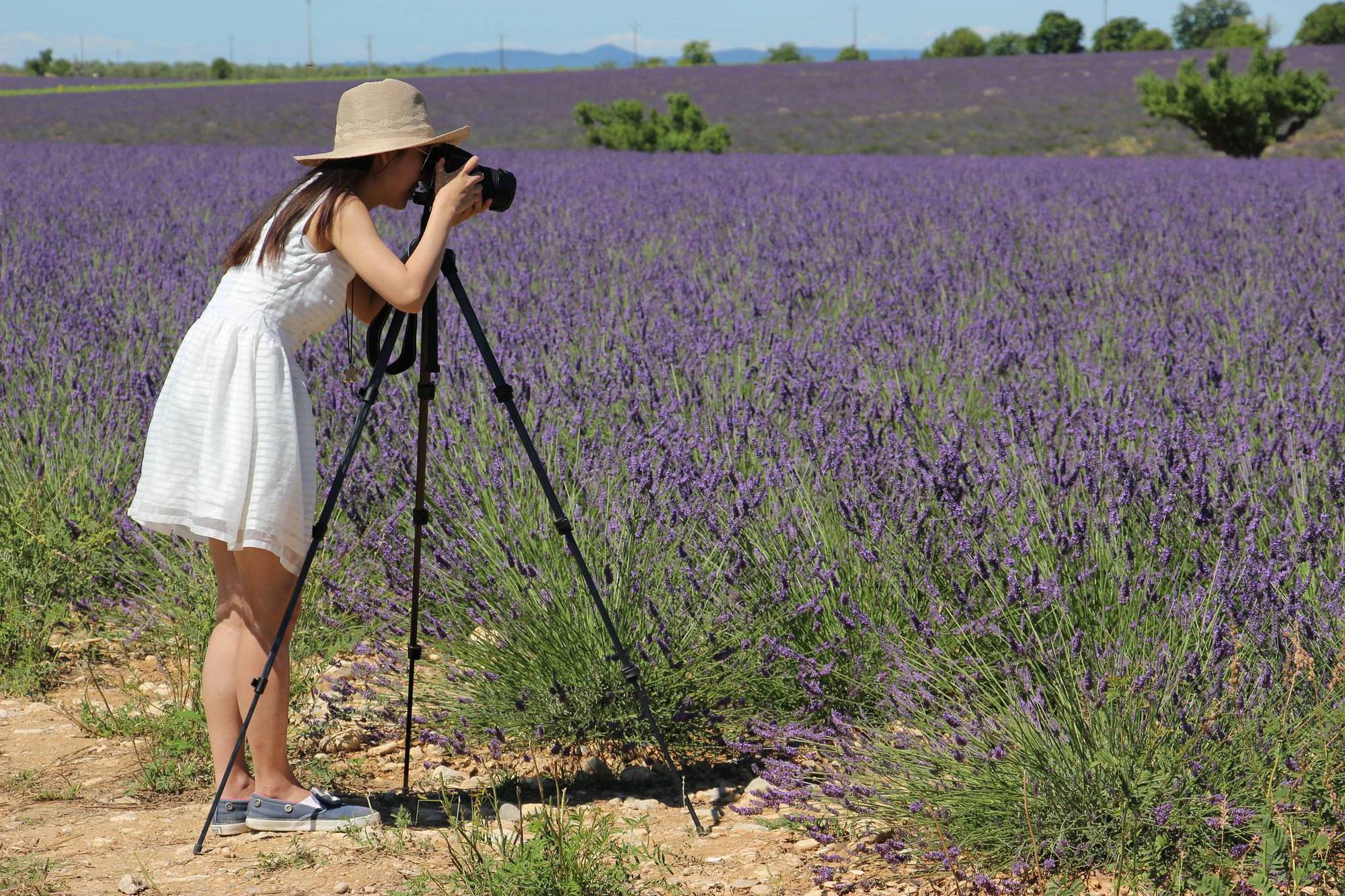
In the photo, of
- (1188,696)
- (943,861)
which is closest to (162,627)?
(943,861)

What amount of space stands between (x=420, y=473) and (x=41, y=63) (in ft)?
243

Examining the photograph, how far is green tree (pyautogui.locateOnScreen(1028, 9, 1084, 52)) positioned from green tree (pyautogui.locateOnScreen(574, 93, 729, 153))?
190ft

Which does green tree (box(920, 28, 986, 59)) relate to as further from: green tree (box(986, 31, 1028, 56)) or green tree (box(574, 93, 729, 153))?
green tree (box(574, 93, 729, 153))

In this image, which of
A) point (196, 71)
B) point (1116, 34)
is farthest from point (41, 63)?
point (1116, 34)

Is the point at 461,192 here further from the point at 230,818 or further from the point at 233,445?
the point at 230,818

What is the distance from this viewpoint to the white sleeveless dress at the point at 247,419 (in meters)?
2.17

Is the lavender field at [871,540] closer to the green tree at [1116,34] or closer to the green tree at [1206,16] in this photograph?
the green tree at [1116,34]

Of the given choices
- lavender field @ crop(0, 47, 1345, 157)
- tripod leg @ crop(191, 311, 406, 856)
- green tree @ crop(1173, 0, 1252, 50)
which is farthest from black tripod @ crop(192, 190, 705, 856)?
green tree @ crop(1173, 0, 1252, 50)

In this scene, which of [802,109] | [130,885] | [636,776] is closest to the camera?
[130,885]

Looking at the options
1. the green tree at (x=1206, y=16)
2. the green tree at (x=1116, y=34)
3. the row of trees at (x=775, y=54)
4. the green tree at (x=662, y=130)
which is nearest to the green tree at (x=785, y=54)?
the row of trees at (x=775, y=54)

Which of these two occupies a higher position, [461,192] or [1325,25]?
[1325,25]

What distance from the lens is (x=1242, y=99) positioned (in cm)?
1972

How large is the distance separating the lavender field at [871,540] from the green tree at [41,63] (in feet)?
230

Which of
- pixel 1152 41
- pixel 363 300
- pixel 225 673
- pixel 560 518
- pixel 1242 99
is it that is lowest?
pixel 225 673
